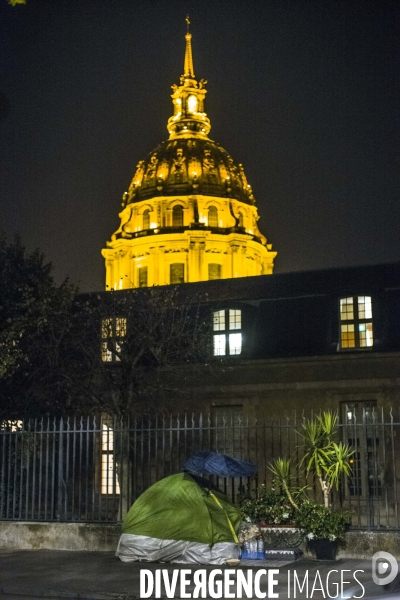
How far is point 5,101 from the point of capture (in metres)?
9.87

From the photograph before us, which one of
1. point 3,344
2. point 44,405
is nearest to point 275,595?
point 3,344

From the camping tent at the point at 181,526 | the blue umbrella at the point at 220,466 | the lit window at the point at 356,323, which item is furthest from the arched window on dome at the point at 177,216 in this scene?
the camping tent at the point at 181,526

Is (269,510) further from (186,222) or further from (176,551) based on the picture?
(186,222)

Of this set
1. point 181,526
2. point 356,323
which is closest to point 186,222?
point 356,323

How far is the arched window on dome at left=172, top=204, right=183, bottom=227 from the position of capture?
86.5 metres

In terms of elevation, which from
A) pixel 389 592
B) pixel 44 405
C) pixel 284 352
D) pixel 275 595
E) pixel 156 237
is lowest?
pixel 275 595

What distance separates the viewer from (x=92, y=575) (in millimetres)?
14398

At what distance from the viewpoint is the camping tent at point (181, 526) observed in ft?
50.5

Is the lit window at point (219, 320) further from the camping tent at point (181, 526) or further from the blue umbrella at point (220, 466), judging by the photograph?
the camping tent at point (181, 526)

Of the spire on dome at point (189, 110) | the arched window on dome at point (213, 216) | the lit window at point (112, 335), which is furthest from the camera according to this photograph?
the spire on dome at point (189, 110)

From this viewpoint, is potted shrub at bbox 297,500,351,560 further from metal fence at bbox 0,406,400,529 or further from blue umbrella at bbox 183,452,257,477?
blue umbrella at bbox 183,452,257,477

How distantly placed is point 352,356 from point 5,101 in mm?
20643

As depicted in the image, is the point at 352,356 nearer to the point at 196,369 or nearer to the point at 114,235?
the point at 196,369

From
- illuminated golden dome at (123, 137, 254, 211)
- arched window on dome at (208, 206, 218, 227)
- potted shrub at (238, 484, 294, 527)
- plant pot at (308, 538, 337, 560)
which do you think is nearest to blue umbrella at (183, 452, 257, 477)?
potted shrub at (238, 484, 294, 527)
